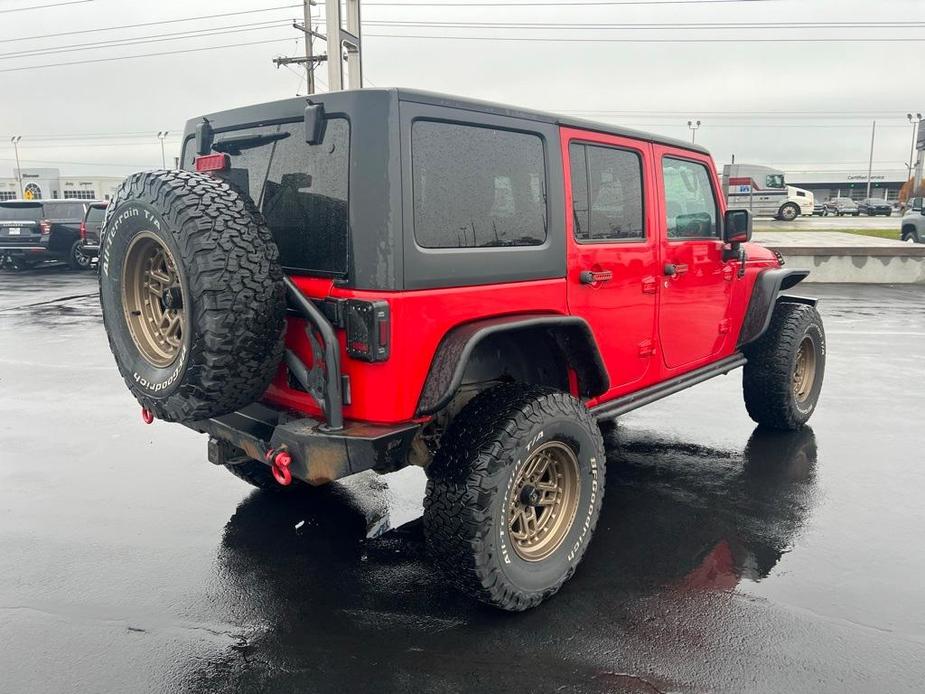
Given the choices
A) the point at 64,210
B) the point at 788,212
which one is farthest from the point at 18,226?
the point at 788,212

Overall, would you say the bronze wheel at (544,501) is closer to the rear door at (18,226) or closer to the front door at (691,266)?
the front door at (691,266)

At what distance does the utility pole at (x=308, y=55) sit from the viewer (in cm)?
2684

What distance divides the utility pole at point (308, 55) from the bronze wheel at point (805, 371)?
23109mm

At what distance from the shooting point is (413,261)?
269 centimetres

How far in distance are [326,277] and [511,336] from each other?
0.92 m

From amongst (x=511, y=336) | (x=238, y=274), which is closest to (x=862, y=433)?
(x=511, y=336)

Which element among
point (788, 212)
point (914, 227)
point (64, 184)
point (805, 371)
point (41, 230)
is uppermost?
point (64, 184)

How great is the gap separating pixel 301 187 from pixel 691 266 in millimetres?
2459

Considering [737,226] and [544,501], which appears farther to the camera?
[737,226]

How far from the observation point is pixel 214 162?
3.09 metres

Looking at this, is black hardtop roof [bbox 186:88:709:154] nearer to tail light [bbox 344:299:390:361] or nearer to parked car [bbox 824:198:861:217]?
tail light [bbox 344:299:390:361]

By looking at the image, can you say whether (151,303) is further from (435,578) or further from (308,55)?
(308,55)

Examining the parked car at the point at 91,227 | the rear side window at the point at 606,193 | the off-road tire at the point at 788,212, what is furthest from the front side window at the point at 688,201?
the off-road tire at the point at 788,212

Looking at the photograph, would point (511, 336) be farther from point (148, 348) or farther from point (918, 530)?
point (918, 530)
